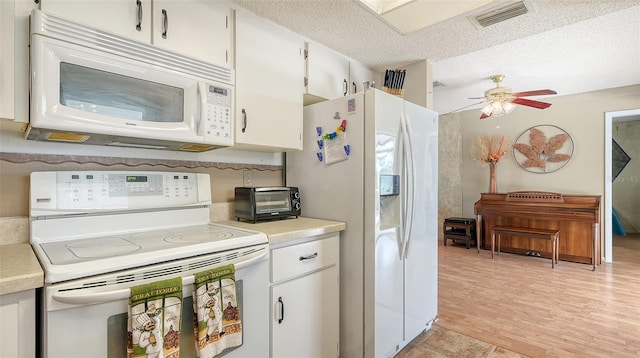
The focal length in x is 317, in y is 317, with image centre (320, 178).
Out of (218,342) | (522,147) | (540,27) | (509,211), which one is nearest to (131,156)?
(218,342)

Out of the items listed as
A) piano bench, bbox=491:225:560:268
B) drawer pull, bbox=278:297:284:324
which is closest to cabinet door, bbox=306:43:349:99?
drawer pull, bbox=278:297:284:324

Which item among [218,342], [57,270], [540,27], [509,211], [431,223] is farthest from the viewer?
[509,211]

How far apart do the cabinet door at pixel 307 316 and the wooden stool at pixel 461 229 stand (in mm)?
3941

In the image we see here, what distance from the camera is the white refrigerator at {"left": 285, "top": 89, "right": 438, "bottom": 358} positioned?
1825 millimetres

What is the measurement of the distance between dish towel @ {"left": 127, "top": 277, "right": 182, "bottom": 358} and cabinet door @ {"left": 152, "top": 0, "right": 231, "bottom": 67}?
1.11 meters

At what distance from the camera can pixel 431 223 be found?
235 centimetres

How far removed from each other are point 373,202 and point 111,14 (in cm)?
153

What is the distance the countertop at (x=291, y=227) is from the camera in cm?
158

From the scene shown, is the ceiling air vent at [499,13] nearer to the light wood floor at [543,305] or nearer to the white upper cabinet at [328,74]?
the white upper cabinet at [328,74]

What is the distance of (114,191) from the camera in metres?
1.54

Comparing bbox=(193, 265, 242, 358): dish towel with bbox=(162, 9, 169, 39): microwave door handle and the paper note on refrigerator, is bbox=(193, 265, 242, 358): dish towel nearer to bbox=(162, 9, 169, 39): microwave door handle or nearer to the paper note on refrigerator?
the paper note on refrigerator

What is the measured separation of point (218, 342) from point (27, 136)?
1.17 meters

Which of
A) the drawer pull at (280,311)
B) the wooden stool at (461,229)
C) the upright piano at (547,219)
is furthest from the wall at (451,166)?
the drawer pull at (280,311)

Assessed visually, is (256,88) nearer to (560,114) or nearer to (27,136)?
(27,136)
